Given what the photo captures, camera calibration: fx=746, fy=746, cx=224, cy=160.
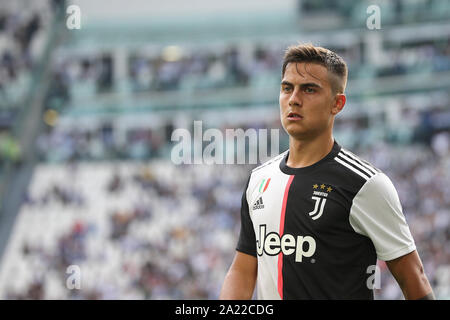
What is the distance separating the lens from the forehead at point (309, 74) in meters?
2.93

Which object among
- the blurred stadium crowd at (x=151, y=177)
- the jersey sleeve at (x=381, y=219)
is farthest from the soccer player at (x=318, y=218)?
the blurred stadium crowd at (x=151, y=177)

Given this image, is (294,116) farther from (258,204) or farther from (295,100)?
(258,204)

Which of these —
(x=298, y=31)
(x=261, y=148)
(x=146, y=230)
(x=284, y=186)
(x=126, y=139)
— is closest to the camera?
(x=284, y=186)

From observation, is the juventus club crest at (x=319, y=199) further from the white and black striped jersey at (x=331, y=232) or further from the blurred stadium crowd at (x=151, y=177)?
the blurred stadium crowd at (x=151, y=177)

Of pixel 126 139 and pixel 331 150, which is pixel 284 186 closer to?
pixel 331 150

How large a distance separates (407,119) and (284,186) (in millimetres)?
21960

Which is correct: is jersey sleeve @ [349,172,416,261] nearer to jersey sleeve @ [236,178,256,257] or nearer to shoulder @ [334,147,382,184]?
shoulder @ [334,147,382,184]

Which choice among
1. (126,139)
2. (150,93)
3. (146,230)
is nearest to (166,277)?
(146,230)

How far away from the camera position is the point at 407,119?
24.1m

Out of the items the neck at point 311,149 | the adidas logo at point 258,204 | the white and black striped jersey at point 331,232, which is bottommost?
the white and black striped jersey at point 331,232

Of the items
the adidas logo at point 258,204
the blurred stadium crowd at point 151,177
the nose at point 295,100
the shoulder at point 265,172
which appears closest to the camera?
the nose at point 295,100

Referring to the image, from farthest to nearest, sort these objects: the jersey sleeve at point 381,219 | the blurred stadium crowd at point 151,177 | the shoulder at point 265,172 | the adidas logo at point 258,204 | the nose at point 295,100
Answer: the blurred stadium crowd at point 151,177 < the shoulder at point 265,172 < the adidas logo at point 258,204 < the nose at point 295,100 < the jersey sleeve at point 381,219

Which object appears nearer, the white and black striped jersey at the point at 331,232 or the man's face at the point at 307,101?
the white and black striped jersey at the point at 331,232

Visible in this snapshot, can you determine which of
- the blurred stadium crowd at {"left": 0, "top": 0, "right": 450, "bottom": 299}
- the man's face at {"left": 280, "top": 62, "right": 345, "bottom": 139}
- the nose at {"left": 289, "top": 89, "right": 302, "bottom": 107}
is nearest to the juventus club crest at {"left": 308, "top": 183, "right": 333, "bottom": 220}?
the man's face at {"left": 280, "top": 62, "right": 345, "bottom": 139}
